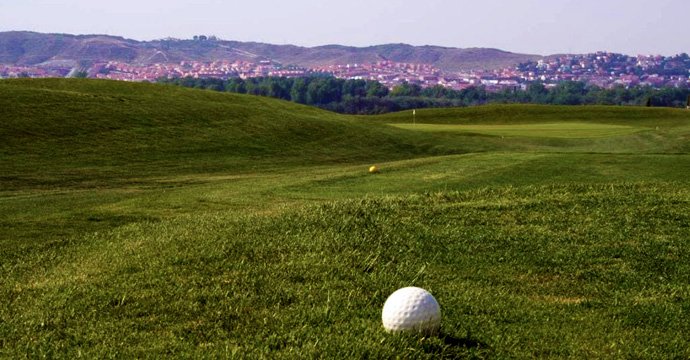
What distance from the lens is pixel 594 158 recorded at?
27031 mm

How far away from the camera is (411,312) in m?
6.49

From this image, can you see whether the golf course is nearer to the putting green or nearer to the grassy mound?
the grassy mound

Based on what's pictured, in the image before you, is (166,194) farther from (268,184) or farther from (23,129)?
(23,129)

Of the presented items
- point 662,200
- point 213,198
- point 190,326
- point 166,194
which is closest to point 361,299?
point 190,326

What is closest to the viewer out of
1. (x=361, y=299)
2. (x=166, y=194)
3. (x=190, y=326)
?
(x=190, y=326)

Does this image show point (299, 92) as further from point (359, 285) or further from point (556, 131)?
point (359, 285)

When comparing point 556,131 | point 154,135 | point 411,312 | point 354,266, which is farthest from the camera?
point 556,131

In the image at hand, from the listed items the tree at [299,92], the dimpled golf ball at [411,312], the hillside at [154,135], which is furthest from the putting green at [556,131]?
the tree at [299,92]

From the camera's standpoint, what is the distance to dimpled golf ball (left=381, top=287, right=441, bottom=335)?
650 centimetres

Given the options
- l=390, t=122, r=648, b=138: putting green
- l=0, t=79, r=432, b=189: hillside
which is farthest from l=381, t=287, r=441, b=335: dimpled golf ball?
l=390, t=122, r=648, b=138: putting green

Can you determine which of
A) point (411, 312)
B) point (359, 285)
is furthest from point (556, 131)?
point (411, 312)

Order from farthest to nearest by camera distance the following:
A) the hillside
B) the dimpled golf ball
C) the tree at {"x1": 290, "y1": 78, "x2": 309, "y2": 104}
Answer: the tree at {"x1": 290, "y1": 78, "x2": 309, "y2": 104}
the hillside
the dimpled golf ball

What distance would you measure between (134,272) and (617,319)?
503 centimetres

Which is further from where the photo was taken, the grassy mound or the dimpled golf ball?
the grassy mound
